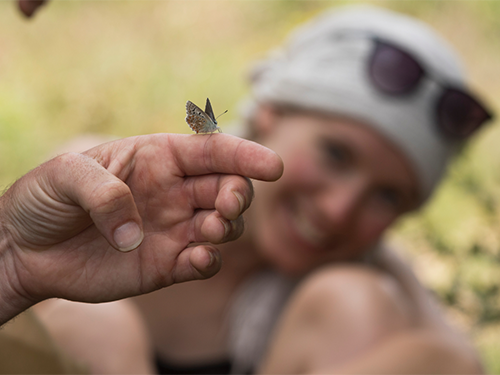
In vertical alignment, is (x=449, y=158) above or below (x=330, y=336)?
above

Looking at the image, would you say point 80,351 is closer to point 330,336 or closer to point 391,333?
point 330,336

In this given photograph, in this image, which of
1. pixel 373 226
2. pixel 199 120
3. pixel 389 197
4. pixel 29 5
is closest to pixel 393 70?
pixel 389 197

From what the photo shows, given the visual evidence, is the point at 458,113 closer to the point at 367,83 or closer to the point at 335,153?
the point at 367,83

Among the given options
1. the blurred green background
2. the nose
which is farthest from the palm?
the blurred green background

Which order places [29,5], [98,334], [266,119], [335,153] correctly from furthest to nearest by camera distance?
[266,119], [335,153], [98,334], [29,5]

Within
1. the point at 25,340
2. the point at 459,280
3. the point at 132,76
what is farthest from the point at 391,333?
the point at 132,76

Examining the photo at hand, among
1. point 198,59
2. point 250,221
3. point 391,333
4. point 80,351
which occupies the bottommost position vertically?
point 80,351

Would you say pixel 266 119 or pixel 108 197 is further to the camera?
pixel 266 119

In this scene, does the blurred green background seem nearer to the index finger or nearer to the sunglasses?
the sunglasses
